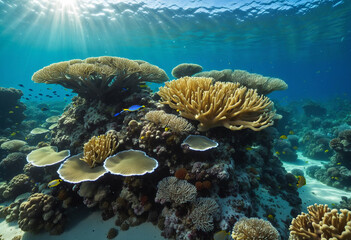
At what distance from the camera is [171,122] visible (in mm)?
4035

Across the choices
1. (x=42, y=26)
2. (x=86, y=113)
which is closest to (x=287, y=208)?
(x=86, y=113)

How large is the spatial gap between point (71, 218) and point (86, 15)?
31764 mm

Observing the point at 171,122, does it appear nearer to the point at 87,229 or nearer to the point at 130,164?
the point at 130,164

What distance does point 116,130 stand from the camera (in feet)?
16.3

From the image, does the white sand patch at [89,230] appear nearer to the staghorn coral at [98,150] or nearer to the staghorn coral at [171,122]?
the staghorn coral at [98,150]

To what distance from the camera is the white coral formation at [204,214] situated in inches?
120

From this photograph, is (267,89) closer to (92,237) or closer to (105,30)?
(92,237)

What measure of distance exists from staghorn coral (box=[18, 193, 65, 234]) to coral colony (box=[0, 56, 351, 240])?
2cm

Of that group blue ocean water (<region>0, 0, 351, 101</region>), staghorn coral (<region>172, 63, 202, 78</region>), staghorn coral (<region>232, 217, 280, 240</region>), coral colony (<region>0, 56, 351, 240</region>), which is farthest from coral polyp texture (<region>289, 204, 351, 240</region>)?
blue ocean water (<region>0, 0, 351, 101</region>)

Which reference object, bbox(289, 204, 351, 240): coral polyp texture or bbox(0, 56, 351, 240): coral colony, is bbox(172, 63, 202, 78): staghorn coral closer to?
bbox(0, 56, 351, 240): coral colony

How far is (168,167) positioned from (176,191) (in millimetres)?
747

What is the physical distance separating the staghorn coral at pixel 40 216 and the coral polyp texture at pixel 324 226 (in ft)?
16.3

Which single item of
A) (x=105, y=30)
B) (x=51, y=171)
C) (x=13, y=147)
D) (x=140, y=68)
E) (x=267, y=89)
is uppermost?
(x=105, y=30)

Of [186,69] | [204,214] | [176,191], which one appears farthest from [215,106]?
[186,69]
